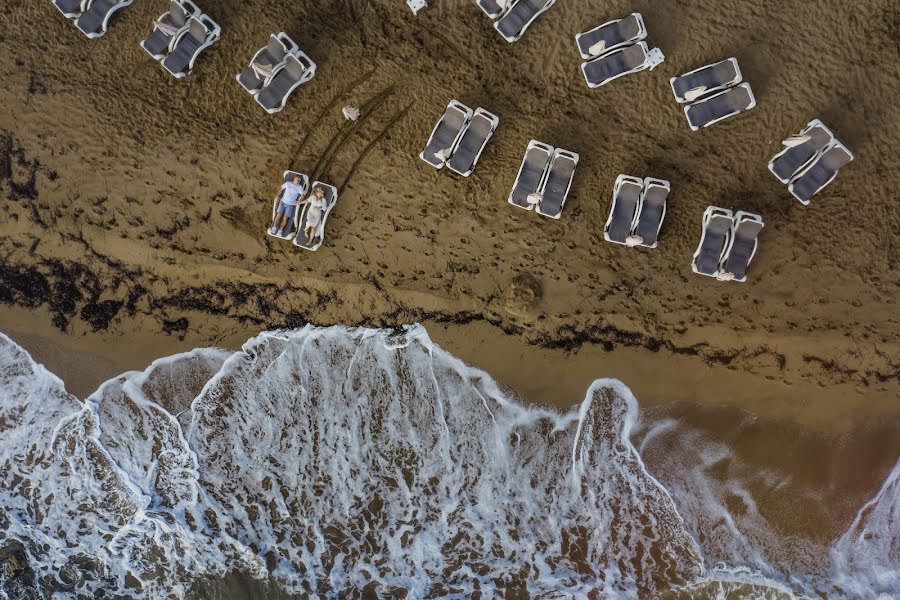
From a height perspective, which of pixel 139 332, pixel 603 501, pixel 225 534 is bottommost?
pixel 225 534

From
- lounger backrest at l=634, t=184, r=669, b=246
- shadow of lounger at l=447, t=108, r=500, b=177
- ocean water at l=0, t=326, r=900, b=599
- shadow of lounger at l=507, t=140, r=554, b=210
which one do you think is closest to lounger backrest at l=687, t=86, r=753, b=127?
lounger backrest at l=634, t=184, r=669, b=246

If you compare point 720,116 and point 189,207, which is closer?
point 720,116

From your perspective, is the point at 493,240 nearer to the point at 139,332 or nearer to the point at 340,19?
the point at 340,19

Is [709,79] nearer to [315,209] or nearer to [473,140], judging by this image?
[473,140]

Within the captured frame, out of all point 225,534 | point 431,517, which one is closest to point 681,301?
point 431,517

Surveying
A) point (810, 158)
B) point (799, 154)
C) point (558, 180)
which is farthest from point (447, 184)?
point (810, 158)

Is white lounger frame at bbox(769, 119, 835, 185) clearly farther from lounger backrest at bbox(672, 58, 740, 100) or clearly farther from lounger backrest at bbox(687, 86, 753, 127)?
lounger backrest at bbox(672, 58, 740, 100)

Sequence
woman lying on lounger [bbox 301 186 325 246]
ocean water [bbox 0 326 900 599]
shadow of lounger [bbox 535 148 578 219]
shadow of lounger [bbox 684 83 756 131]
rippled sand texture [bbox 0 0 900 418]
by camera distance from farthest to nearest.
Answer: ocean water [bbox 0 326 900 599] → woman lying on lounger [bbox 301 186 325 246] → rippled sand texture [bbox 0 0 900 418] → shadow of lounger [bbox 535 148 578 219] → shadow of lounger [bbox 684 83 756 131]

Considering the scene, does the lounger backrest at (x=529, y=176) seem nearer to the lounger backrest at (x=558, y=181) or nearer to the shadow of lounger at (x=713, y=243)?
the lounger backrest at (x=558, y=181)
